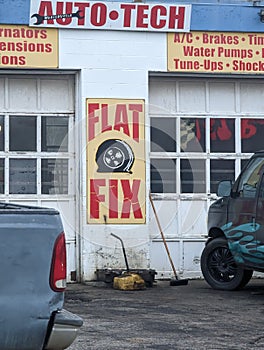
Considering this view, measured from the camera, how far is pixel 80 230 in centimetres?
1366

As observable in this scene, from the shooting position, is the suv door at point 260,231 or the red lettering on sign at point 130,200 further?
the red lettering on sign at point 130,200

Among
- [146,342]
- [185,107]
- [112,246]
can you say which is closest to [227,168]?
[185,107]

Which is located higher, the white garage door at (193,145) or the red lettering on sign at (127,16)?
the red lettering on sign at (127,16)

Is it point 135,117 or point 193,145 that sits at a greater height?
point 135,117

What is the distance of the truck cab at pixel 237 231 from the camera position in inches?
456

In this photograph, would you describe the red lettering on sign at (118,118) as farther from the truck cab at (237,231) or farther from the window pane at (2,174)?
the truck cab at (237,231)

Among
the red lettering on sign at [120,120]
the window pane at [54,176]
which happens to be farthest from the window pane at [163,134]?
the window pane at [54,176]

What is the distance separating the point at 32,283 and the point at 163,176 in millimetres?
8473

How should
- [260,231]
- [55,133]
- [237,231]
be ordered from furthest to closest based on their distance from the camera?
[55,133] → [237,231] → [260,231]

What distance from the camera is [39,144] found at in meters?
13.9

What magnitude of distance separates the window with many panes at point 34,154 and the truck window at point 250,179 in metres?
3.08

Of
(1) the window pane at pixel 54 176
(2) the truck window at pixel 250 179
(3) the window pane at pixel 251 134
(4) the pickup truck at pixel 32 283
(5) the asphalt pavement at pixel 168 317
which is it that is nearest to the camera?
(4) the pickup truck at pixel 32 283

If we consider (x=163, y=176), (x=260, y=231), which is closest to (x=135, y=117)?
(x=163, y=176)

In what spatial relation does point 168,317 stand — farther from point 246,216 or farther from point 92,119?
point 92,119
